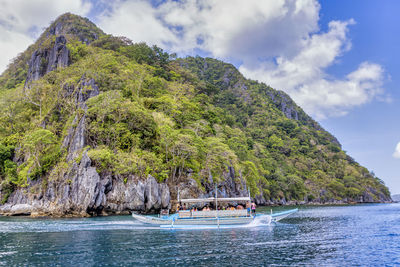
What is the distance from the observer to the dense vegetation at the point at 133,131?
145 feet

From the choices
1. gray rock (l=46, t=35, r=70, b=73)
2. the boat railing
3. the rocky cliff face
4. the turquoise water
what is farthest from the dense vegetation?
the turquoise water

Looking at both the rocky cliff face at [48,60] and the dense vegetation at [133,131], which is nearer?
the dense vegetation at [133,131]

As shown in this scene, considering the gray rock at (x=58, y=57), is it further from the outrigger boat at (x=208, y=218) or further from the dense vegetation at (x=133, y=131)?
the outrigger boat at (x=208, y=218)

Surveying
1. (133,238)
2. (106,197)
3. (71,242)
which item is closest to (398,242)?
(133,238)

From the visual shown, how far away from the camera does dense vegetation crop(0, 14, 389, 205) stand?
44188 millimetres

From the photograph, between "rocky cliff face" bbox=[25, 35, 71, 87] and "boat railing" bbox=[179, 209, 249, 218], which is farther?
"rocky cliff face" bbox=[25, 35, 71, 87]

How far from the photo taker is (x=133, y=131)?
47156 mm

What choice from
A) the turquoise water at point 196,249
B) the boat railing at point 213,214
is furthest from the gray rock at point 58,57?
the boat railing at point 213,214

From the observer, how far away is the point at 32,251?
16.4m

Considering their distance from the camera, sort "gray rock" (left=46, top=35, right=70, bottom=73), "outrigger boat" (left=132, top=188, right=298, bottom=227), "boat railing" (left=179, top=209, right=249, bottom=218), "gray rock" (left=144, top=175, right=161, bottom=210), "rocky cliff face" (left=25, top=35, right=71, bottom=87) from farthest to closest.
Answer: "rocky cliff face" (left=25, top=35, right=71, bottom=87), "gray rock" (left=46, top=35, right=70, bottom=73), "gray rock" (left=144, top=175, right=161, bottom=210), "boat railing" (left=179, top=209, right=249, bottom=218), "outrigger boat" (left=132, top=188, right=298, bottom=227)

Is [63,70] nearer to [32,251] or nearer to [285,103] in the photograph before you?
[32,251]

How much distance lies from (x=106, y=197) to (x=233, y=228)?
20.6m

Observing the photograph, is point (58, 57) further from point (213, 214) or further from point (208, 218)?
point (208, 218)

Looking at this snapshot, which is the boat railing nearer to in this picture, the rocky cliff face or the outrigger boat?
the outrigger boat
